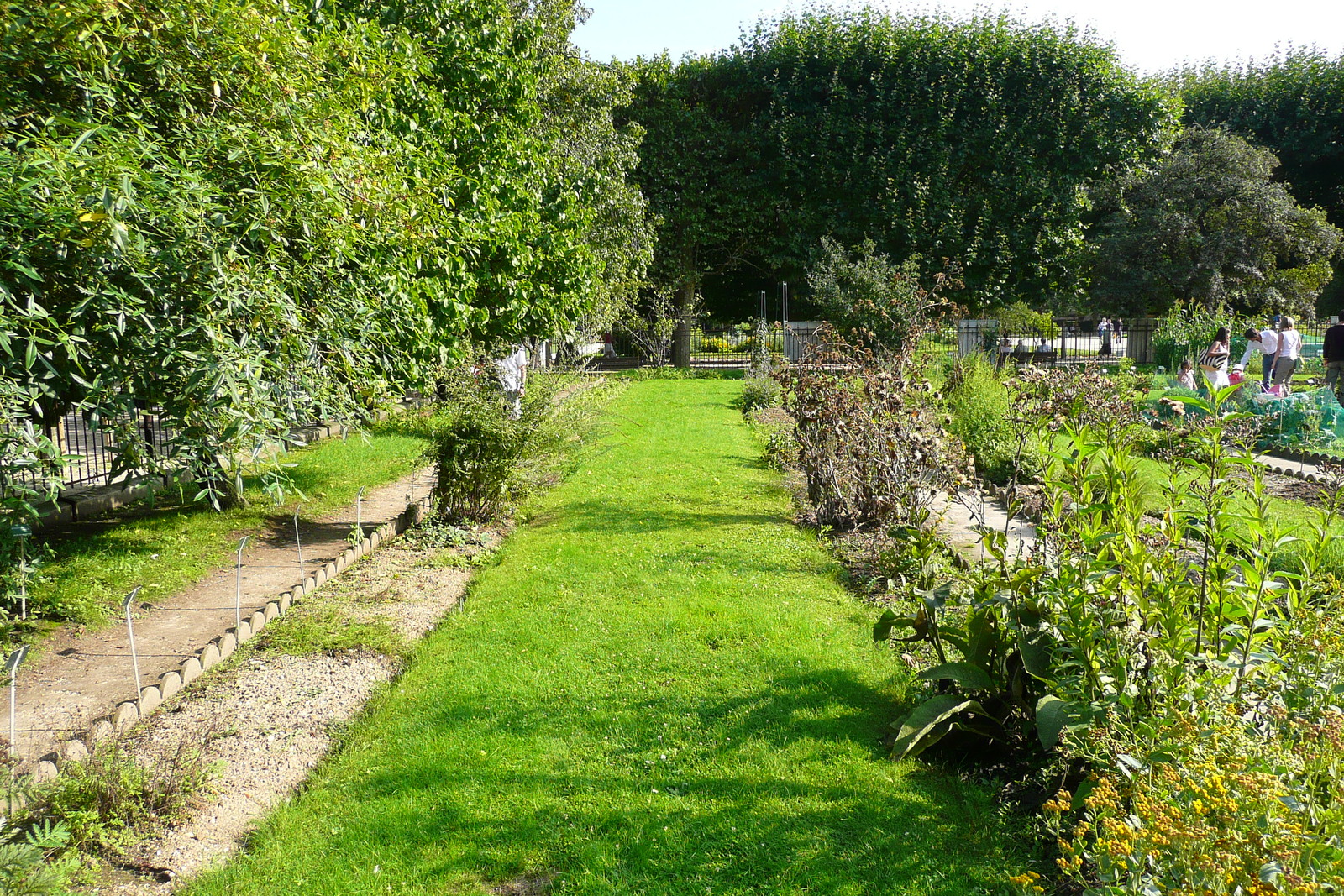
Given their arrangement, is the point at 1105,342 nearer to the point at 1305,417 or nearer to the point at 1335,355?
the point at 1335,355

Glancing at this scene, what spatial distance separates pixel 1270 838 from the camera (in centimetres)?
196

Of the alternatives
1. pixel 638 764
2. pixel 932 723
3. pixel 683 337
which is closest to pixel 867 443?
pixel 932 723

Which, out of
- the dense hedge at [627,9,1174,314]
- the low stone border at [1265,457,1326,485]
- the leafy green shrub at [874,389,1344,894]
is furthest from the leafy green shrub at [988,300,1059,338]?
the leafy green shrub at [874,389,1344,894]

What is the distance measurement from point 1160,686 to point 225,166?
4.77m

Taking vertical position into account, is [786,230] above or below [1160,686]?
above

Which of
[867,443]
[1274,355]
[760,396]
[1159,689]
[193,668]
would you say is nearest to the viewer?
[1159,689]

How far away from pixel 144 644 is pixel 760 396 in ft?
40.0

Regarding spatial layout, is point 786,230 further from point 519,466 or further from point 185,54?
point 185,54

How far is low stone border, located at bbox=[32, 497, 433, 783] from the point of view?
389 centimetres

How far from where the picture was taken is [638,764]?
3896 millimetres

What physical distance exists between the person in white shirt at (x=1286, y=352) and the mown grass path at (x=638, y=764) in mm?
12052

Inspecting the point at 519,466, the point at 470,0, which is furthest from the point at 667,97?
the point at 519,466

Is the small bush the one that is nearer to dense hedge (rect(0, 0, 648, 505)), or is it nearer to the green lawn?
the green lawn

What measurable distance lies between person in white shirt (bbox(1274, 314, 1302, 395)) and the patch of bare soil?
14.3m
